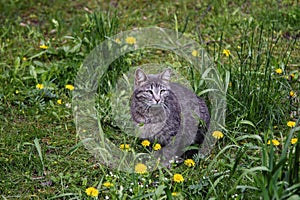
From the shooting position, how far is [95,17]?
434 cm

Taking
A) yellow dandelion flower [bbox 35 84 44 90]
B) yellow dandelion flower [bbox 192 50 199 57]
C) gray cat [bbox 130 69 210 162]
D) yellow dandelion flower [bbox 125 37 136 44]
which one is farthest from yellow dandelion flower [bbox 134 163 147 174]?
yellow dandelion flower [bbox 125 37 136 44]

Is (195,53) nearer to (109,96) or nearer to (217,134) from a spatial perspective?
(109,96)

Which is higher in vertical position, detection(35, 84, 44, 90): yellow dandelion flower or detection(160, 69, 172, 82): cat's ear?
detection(160, 69, 172, 82): cat's ear

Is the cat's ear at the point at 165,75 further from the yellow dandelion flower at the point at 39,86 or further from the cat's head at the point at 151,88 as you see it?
the yellow dandelion flower at the point at 39,86

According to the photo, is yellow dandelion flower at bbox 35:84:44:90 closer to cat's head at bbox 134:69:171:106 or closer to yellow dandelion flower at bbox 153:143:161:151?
cat's head at bbox 134:69:171:106

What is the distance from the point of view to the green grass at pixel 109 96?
298 centimetres

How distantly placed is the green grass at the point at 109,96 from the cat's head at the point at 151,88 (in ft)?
1.12

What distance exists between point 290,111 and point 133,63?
1626 millimetres

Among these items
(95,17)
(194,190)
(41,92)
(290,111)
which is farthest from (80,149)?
(290,111)

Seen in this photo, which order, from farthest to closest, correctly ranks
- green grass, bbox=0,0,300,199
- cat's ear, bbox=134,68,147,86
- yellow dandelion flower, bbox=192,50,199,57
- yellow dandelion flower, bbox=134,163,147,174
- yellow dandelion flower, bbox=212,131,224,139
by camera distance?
1. yellow dandelion flower, bbox=192,50,199,57
2. cat's ear, bbox=134,68,147,86
3. yellow dandelion flower, bbox=212,131,224,139
4. yellow dandelion flower, bbox=134,163,147,174
5. green grass, bbox=0,0,300,199

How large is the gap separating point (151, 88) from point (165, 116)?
0.25 meters

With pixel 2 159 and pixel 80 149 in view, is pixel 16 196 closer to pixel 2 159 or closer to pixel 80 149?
pixel 2 159

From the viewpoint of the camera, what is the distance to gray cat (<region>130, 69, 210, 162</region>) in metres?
3.51

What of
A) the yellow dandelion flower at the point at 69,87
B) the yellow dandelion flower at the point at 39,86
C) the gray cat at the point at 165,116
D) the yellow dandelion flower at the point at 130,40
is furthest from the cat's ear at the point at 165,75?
the yellow dandelion flower at the point at 39,86
